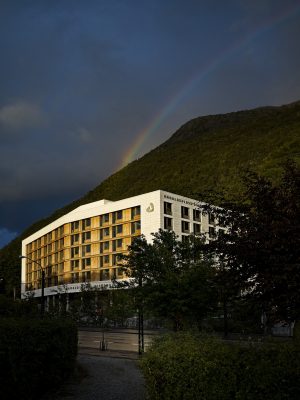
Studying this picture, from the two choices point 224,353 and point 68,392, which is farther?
point 68,392

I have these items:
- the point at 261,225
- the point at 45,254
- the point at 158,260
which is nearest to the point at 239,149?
the point at 45,254

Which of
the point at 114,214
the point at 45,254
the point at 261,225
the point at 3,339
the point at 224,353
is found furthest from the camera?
the point at 45,254

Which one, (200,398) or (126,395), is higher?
(200,398)

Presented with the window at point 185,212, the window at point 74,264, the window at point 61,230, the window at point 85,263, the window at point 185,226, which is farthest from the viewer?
the window at point 61,230

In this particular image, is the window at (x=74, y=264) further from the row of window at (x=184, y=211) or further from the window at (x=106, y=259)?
the row of window at (x=184, y=211)

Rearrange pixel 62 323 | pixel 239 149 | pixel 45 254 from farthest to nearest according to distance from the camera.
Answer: pixel 239 149, pixel 45 254, pixel 62 323

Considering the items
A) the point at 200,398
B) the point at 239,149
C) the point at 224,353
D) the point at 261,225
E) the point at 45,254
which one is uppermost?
the point at 239,149

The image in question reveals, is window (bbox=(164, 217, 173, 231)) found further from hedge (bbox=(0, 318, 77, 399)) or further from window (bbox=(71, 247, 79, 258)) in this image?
hedge (bbox=(0, 318, 77, 399))

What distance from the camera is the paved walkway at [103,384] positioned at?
1301cm

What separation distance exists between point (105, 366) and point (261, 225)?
865 cm

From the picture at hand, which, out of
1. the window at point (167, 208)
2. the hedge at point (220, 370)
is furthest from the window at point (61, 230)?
the hedge at point (220, 370)

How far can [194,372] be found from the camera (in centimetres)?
796

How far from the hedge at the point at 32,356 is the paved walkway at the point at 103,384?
523 mm

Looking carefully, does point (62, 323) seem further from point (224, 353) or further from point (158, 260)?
point (158, 260)
